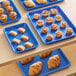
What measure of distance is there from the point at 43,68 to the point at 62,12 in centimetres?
40

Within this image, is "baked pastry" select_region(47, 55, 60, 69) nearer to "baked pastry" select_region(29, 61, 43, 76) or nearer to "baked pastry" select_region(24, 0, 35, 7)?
"baked pastry" select_region(29, 61, 43, 76)

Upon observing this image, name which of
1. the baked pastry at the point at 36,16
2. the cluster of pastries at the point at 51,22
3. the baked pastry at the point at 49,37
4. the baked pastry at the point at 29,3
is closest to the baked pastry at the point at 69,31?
the cluster of pastries at the point at 51,22

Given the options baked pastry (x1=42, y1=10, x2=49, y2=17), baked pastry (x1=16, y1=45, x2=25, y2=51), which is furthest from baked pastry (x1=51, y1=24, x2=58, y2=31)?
baked pastry (x1=16, y1=45, x2=25, y2=51)

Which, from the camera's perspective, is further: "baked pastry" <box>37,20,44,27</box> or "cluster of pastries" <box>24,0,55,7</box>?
"cluster of pastries" <box>24,0,55,7</box>

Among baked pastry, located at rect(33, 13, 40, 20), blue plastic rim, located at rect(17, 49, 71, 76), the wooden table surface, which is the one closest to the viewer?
the wooden table surface

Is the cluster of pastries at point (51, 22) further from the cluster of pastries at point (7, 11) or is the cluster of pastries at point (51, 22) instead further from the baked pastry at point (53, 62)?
the baked pastry at point (53, 62)

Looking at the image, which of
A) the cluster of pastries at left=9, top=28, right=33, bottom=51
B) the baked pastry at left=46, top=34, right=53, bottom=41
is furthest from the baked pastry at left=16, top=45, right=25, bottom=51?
the baked pastry at left=46, top=34, right=53, bottom=41

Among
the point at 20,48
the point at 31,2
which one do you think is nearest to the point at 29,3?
the point at 31,2

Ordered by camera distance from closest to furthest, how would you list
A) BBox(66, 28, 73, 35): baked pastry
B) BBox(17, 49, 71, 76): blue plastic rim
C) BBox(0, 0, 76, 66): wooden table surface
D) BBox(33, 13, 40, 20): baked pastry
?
BBox(0, 0, 76, 66): wooden table surface → BBox(66, 28, 73, 35): baked pastry → BBox(33, 13, 40, 20): baked pastry → BBox(17, 49, 71, 76): blue plastic rim

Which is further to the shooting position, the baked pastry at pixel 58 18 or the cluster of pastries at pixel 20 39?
the baked pastry at pixel 58 18

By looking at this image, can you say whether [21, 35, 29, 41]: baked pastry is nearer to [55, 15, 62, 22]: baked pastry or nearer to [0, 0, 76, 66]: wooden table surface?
[0, 0, 76, 66]: wooden table surface

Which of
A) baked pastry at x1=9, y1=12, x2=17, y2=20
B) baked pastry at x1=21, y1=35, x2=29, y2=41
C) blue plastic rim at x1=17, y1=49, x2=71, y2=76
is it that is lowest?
blue plastic rim at x1=17, y1=49, x2=71, y2=76

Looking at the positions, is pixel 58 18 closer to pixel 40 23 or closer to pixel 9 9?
pixel 40 23

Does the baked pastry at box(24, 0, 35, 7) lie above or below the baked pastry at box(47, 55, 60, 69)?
above
